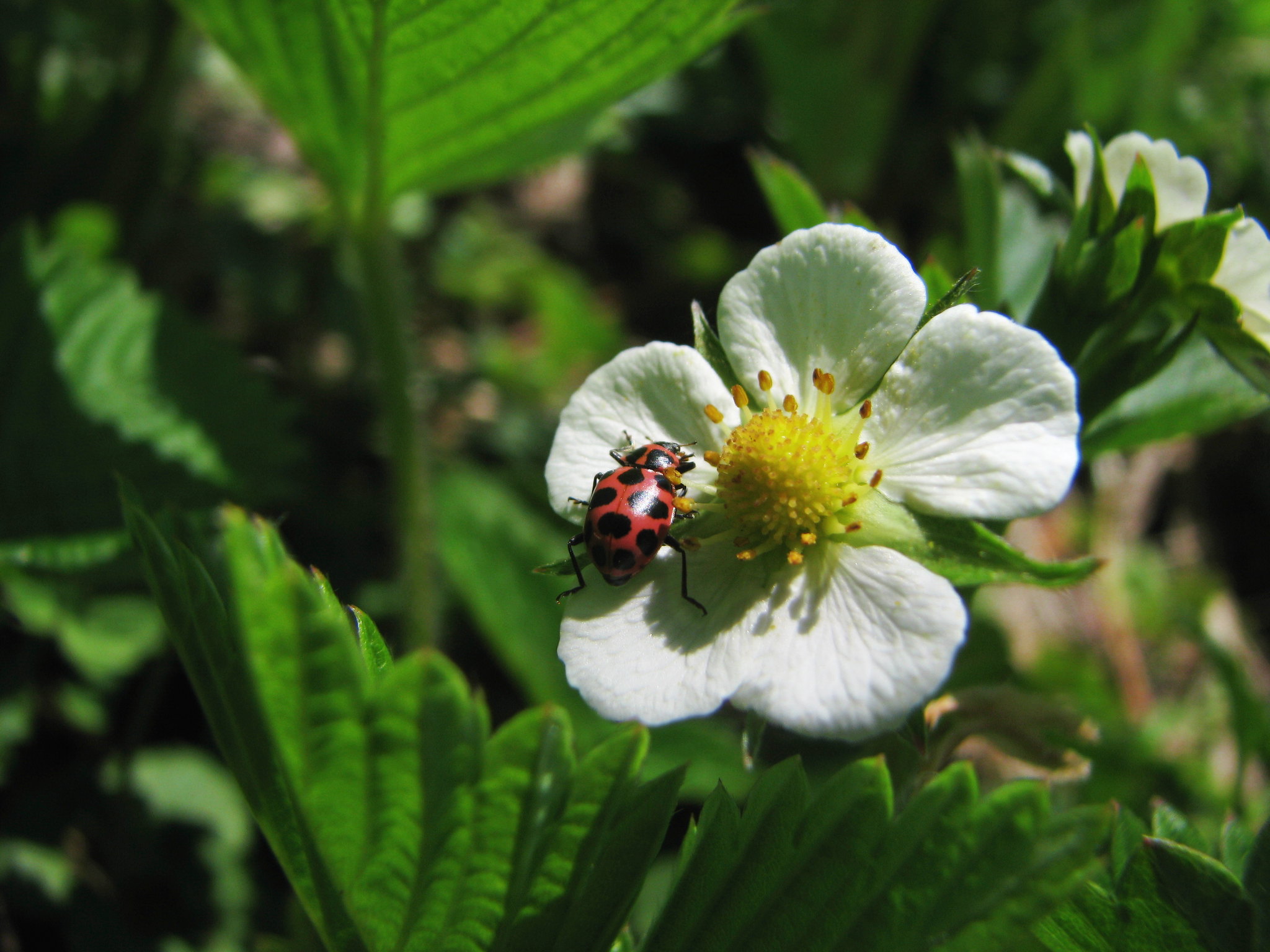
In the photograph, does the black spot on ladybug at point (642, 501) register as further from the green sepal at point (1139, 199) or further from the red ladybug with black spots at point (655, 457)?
the green sepal at point (1139, 199)

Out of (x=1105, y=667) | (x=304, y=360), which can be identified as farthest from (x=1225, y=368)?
(x=304, y=360)

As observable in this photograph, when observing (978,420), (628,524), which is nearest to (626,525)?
(628,524)

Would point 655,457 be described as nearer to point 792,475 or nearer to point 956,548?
point 792,475

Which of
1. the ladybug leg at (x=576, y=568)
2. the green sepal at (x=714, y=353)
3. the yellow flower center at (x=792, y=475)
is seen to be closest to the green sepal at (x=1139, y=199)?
the yellow flower center at (x=792, y=475)

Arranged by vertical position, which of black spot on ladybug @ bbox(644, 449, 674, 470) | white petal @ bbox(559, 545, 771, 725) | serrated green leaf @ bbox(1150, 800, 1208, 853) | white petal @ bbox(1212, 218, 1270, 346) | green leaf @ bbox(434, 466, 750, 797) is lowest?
green leaf @ bbox(434, 466, 750, 797)

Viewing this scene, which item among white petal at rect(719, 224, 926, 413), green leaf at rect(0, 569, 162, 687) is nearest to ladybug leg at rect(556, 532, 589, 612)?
white petal at rect(719, 224, 926, 413)

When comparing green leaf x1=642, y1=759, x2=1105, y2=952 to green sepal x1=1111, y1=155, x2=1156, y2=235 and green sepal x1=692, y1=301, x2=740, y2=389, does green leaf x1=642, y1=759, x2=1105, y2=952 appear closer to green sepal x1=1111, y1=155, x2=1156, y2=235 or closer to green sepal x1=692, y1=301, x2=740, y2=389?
green sepal x1=692, y1=301, x2=740, y2=389

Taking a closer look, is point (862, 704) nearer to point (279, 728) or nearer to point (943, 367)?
point (943, 367)
